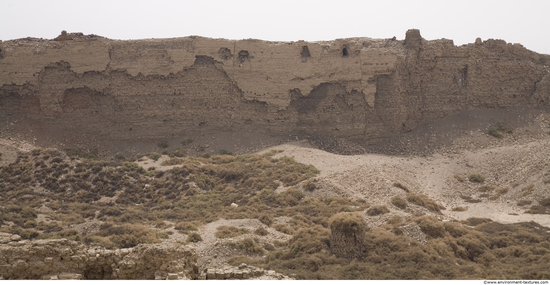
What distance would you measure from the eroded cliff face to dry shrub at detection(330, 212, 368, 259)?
17.8 m

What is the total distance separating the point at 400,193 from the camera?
99.2 feet

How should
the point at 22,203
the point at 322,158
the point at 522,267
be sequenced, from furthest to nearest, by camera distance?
the point at 322,158, the point at 22,203, the point at 522,267

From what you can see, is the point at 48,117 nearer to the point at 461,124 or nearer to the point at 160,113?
the point at 160,113

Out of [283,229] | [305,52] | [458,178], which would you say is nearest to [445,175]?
[458,178]

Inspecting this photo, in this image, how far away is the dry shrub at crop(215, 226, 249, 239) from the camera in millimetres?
24366

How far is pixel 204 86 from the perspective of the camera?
39656mm

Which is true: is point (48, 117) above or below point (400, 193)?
above

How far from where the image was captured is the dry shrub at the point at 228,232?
79.9ft

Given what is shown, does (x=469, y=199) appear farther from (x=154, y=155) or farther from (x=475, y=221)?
(x=154, y=155)

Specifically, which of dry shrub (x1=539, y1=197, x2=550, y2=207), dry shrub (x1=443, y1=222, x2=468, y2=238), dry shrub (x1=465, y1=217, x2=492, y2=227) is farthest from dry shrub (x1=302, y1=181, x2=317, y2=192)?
dry shrub (x1=539, y1=197, x2=550, y2=207)

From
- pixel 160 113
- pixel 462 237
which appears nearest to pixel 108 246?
pixel 462 237

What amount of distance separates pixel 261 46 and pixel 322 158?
330 inches

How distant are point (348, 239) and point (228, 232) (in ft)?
16.6

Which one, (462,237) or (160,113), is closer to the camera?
(462,237)
